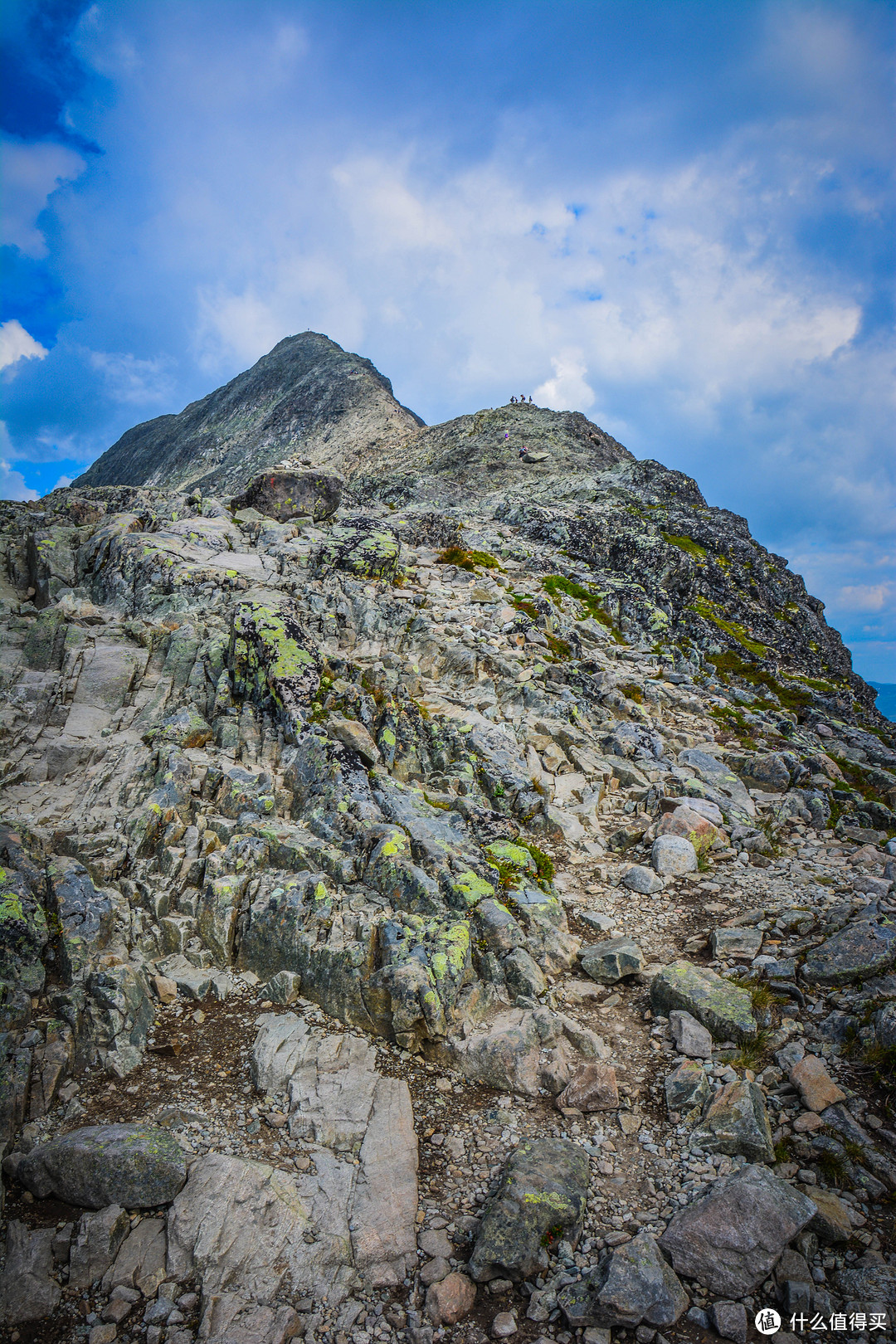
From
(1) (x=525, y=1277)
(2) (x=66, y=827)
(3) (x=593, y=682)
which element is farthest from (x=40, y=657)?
(3) (x=593, y=682)

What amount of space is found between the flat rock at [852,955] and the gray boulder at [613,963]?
3.09 m

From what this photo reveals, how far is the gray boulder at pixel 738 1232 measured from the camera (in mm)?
6246

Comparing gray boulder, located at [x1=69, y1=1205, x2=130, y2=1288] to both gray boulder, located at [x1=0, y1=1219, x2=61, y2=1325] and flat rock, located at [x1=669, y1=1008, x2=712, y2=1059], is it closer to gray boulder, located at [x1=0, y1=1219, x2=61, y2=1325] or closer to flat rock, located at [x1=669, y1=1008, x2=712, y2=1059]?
gray boulder, located at [x1=0, y1=1219, x2=61, y2=1325]

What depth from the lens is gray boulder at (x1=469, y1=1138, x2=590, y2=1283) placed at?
666 cm

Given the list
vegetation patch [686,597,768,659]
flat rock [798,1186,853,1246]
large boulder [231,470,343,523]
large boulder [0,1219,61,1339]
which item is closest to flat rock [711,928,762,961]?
flat rock [798,1186,853,1246]

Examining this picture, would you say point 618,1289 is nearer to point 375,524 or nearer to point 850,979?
point 850,979

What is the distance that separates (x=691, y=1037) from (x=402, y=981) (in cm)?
524

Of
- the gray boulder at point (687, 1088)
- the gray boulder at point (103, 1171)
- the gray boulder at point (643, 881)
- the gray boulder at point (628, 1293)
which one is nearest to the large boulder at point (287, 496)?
the gray boulder at point (643, 881)

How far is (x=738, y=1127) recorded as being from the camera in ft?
25.4

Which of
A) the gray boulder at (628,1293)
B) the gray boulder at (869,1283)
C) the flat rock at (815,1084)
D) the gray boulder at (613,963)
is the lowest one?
the gray boulder at (628,1293)

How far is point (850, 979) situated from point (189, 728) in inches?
630

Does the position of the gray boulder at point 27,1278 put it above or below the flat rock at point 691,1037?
below

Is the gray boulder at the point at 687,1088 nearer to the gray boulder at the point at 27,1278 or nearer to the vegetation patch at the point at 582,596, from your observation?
the gray boulder at the point at 27,1278

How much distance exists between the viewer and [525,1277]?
21.8ft
